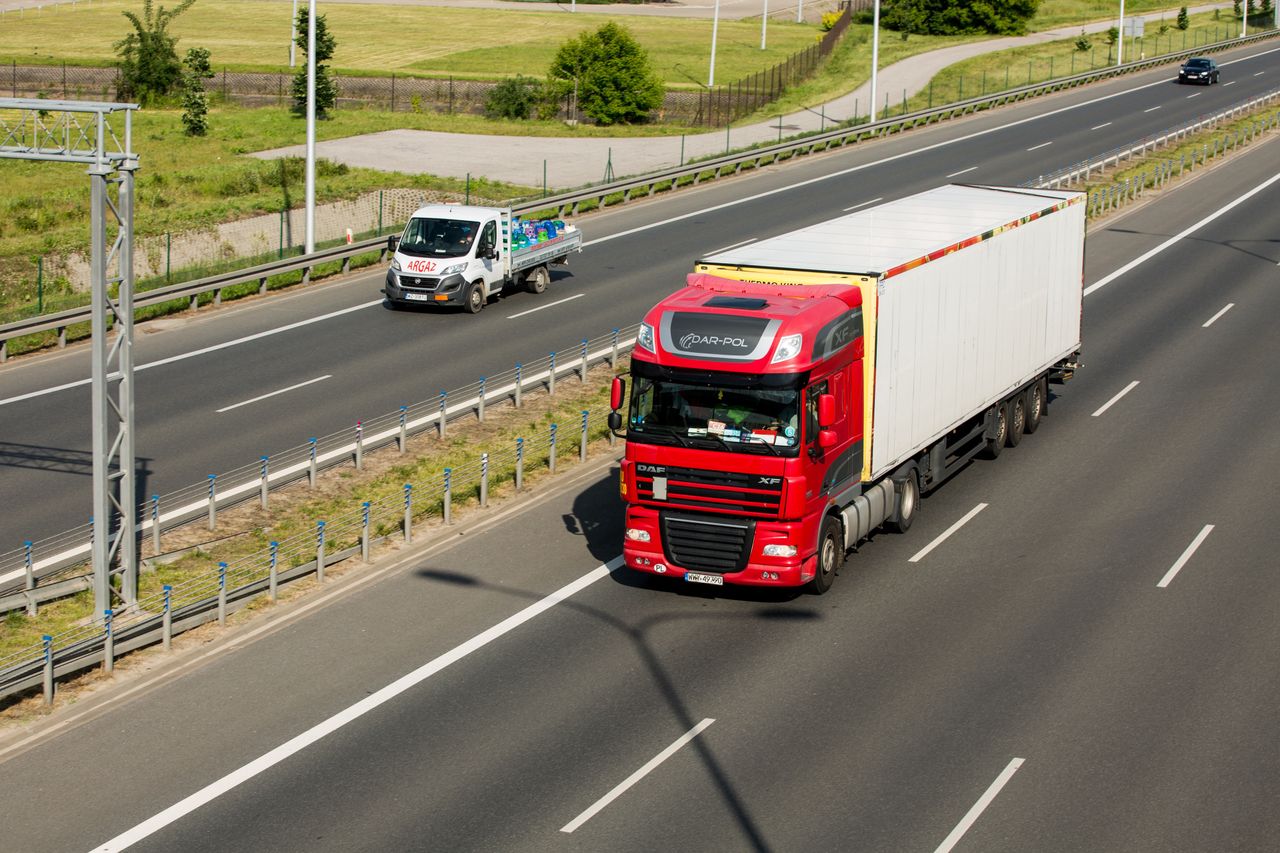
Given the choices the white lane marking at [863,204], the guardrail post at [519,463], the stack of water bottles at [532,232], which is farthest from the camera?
the white lane marking at [863,204]

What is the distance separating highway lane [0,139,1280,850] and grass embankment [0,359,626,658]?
1.38 meters

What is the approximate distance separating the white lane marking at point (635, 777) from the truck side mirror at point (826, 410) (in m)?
4.38

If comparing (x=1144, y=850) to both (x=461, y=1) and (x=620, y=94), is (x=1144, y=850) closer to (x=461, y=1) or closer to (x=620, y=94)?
(x=620, y=94)

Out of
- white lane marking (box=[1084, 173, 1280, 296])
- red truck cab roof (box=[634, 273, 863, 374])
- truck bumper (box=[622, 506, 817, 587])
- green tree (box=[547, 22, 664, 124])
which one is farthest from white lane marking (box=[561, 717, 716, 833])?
green tree (box=[547, 22, 664, 124])

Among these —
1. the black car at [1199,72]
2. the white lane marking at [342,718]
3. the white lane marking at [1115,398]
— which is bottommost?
the white lane marking at [342,718]

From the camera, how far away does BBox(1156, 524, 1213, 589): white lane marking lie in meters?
20.4

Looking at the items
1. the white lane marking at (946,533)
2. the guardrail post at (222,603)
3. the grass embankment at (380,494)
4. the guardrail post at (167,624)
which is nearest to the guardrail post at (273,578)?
the grass embankment at (380,494)

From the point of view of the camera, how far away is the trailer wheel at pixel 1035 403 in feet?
90.1

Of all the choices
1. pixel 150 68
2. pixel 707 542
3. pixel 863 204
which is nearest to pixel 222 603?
pixel 707 542

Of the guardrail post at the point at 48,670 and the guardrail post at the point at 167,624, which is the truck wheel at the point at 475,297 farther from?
the guardrail post at the point at 48,670

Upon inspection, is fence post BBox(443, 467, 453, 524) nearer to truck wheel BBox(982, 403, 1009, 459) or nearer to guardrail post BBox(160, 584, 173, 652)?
guardrail post BBox(160, 584, 173, 652)

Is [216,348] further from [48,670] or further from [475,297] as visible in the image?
[48,670]

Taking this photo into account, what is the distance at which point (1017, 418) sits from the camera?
2694 centimetres

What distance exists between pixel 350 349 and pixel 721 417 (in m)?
16.3
